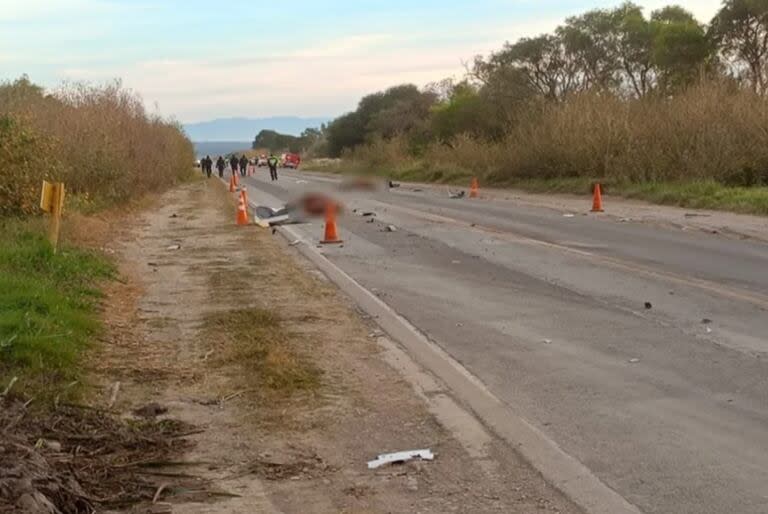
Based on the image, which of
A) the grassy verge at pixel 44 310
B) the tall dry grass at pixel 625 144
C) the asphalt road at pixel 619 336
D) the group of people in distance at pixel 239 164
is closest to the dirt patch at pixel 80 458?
the grassy verge at pixel 44 310

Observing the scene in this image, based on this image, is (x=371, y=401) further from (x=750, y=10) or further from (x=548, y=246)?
(x=750, y=10)

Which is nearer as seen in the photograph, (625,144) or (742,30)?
(625,144)

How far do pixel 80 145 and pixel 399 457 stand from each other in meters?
22.3

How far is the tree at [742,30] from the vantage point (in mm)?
45312

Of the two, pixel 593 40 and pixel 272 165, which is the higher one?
pixel 593 40

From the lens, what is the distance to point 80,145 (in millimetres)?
26453

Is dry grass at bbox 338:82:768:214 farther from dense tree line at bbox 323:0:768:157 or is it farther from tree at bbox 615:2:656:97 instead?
tree at bbox 615:2:656:97

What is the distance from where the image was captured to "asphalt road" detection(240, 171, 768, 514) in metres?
5.76

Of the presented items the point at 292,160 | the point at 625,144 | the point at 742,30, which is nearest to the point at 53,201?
the point at 292,160

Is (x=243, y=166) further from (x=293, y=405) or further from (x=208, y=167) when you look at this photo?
(x=293, y=405)

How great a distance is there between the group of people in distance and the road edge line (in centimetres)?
2381

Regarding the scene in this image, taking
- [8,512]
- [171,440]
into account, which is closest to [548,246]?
[171,440]

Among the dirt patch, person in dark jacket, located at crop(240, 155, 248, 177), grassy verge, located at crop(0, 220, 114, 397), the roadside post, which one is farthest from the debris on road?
person in dark jacket, located at crop(240, 155, 248, 177)

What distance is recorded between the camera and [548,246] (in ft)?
59.0
